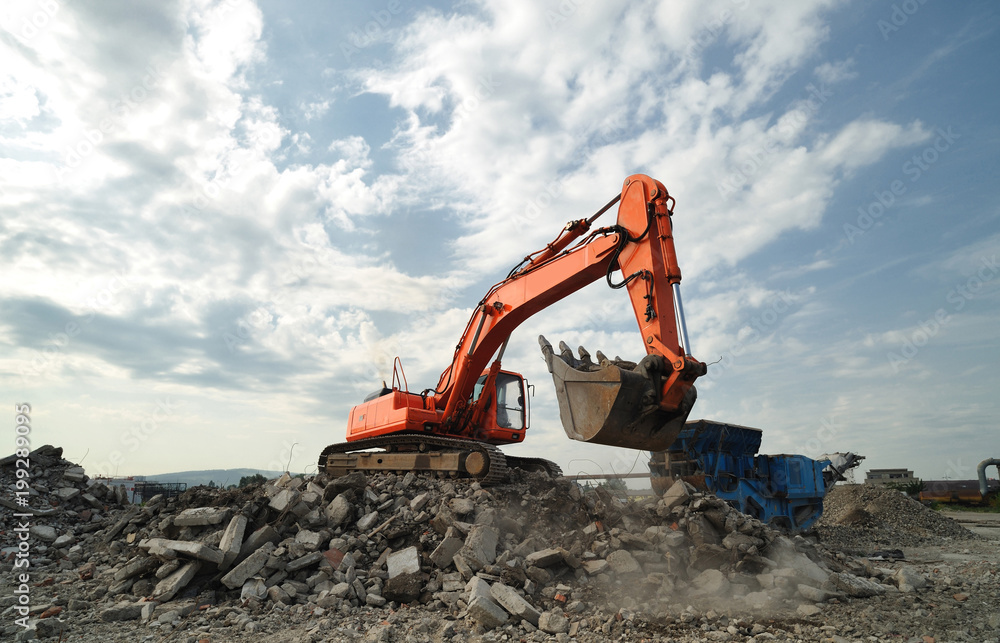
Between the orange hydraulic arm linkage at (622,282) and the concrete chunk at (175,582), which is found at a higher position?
the orange hydraulic arm linkage at (622,282)

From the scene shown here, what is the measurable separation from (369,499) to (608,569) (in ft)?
11.9

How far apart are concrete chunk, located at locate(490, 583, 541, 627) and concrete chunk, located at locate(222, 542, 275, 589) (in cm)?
281

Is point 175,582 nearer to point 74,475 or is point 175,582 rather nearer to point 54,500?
point 54,500

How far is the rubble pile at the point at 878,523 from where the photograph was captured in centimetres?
1389

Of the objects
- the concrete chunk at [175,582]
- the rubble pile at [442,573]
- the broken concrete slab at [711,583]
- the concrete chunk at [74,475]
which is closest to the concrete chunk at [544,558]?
the rubble pile at [442,573]

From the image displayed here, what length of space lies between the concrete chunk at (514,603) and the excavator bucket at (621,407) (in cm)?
169

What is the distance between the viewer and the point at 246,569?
624 cm

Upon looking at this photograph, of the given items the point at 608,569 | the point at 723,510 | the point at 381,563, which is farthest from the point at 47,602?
the point at 723,510

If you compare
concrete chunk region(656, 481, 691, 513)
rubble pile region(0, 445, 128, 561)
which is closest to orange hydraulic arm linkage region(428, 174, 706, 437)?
concrete chunk region(656, 481, 691, 513)

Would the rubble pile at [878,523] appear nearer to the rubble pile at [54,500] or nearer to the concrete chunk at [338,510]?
the concrete chunk at [338,510]

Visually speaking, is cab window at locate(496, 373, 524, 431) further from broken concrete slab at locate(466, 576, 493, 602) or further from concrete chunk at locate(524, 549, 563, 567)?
broken concrete slab at locate(466, 576, 493, 602)

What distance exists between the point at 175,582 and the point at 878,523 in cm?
1764

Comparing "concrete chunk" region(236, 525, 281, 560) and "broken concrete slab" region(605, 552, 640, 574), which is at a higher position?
"concrete chunk" region(236, 525, 281, 560)

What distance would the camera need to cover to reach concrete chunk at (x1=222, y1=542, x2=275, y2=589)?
242 inches
